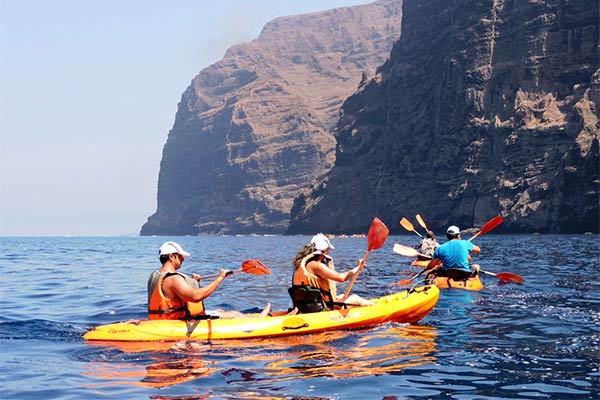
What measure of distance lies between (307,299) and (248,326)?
1263mm

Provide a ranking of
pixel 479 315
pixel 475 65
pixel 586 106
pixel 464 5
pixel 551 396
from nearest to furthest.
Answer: pixel 551 396 → pixel 479 315 → pixel 586 106 → pixel 475 65 → pixel 464 5

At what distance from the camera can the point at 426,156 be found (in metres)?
107

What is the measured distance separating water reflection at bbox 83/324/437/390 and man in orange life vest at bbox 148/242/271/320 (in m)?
0.67

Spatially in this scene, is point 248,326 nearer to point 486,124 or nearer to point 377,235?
point 377,235

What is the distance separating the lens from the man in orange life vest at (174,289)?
1094 cm

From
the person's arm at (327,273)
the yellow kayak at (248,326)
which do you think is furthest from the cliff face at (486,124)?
the person's arm at (327,273)

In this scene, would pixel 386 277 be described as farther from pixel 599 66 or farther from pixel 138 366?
pixel 599 66

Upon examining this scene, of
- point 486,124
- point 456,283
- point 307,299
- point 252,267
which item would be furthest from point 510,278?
point 486,124

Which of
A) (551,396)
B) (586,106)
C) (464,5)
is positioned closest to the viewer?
(551,396)

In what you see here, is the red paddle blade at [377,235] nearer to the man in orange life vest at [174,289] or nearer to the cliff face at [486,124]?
the man in orange life vest at [174,289]

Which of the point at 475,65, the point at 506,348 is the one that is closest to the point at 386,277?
the point at 506,348

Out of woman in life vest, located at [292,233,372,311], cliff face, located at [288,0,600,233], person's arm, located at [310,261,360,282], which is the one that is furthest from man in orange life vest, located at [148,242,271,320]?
cliff face, located at [288,0,600,233]

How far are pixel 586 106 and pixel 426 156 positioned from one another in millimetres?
29574

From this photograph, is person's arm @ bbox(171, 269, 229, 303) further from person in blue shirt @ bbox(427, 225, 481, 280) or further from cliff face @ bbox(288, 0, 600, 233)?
cliff face @ bbox(288, 0, 600, 233)
